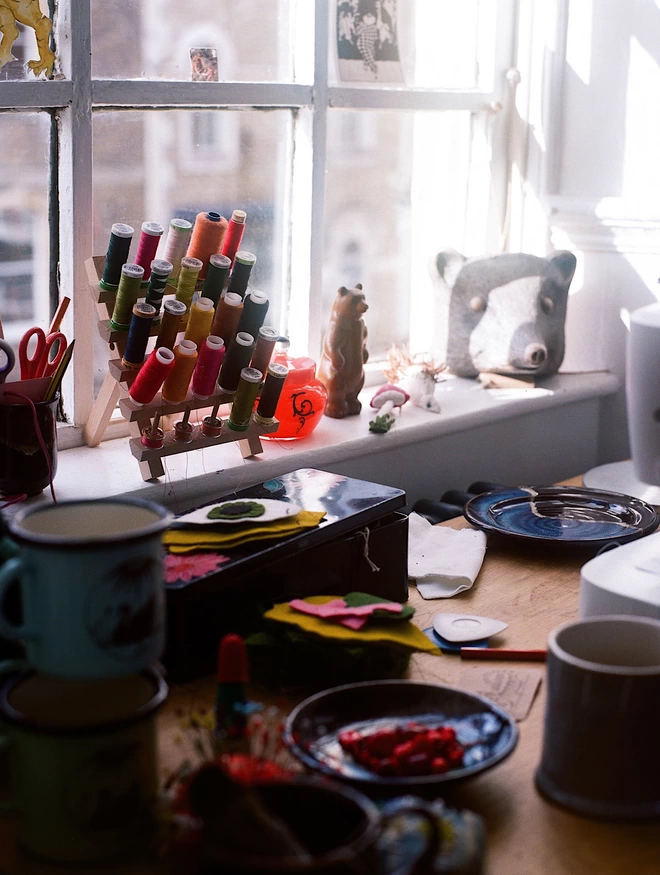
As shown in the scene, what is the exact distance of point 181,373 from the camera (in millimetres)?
1343

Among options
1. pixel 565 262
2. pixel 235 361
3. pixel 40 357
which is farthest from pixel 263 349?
pixel 565 262

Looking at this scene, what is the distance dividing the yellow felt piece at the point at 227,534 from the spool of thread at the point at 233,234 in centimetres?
45

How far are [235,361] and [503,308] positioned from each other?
693 mm

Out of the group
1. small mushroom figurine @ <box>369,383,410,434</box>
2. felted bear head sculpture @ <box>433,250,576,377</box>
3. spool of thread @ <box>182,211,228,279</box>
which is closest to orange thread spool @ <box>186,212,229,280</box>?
spool of thread @ <box>182,211,228,279</box>

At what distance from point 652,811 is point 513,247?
1494 mm

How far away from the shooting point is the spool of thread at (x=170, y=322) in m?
1.33

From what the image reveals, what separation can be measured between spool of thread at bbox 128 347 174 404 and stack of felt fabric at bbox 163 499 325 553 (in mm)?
213

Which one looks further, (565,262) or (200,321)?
(565,262)

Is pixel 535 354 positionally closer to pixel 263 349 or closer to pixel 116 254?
pixel 263 349

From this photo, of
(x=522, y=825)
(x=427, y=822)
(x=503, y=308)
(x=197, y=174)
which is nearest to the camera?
(x=427, y=822)

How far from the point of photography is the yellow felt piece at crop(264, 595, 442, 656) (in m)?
1.02

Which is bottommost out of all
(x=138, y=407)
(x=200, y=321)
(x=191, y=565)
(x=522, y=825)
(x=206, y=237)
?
(x=522, y=825)

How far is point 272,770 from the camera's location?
73 centimetres

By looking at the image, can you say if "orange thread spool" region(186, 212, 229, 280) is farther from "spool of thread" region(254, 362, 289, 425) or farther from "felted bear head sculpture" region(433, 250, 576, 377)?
"felted bear head sculpture" region(433, 250, 576, 377)
